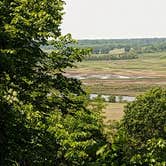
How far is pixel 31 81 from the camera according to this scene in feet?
59.0

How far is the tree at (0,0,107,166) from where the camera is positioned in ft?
52.7

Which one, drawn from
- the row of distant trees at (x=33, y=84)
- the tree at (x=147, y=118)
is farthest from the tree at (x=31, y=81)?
the tree at (x=147, y=118)

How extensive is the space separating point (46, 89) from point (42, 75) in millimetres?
629

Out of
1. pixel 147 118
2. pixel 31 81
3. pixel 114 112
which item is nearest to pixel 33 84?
→ pixel 31 81

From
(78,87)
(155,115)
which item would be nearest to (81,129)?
(78,87)

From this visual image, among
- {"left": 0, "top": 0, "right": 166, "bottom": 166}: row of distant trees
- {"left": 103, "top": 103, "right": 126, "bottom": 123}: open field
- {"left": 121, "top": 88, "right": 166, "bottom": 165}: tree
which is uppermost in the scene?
{"left": 0, "top": 0, "right": 166, "bottom": 166}: row of distant trees

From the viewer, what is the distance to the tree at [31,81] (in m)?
16.1

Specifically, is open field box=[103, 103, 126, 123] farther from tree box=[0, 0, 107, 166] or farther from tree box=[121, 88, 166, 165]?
tree box=[0, 0, 107, 166]

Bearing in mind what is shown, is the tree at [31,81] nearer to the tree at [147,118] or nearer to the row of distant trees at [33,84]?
the row of distant trees at [33,84]

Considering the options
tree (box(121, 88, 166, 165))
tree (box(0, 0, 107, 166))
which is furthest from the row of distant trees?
tree (box(121, 88, 166, 165))

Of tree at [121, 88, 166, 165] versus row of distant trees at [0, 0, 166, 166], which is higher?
row of distant trees at [0, 0, 166, 166]

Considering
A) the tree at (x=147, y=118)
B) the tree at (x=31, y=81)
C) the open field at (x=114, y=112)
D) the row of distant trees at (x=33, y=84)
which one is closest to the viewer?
the row of distant trees at (x=33, y=84)

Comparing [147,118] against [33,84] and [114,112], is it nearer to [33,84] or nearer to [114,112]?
[33,84]

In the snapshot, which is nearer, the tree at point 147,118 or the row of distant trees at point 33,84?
the row of distant trees at point 33,84
